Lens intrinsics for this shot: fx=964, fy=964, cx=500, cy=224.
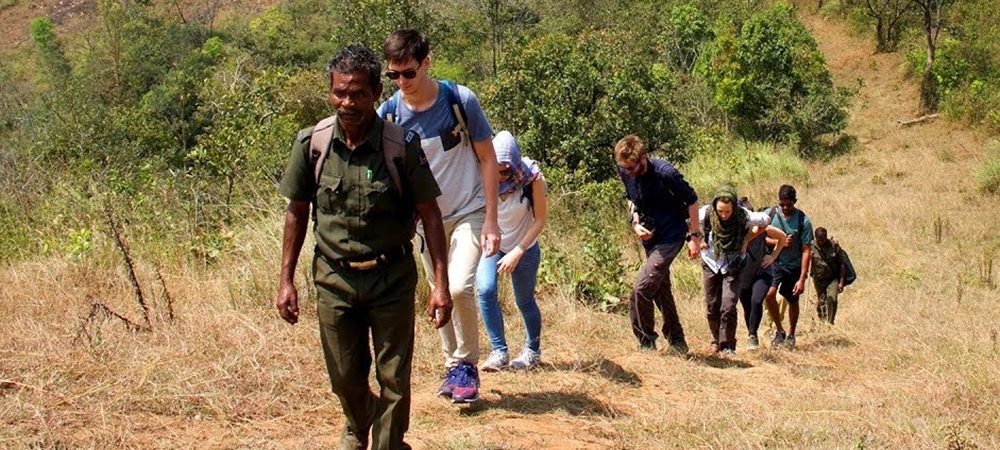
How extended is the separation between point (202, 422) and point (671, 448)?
1888 mm

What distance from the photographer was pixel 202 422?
3.90 metres

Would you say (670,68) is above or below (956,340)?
below

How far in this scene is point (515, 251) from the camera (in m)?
4.80

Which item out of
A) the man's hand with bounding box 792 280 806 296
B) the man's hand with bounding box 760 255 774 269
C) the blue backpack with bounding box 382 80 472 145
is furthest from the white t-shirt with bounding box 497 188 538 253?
the man's hand with bounding box 792 280 806 296

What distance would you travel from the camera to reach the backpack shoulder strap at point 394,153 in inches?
127

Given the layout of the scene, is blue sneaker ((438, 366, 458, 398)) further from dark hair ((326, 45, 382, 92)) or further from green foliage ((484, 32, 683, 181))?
green foliage ((484, 32, 683, 181))

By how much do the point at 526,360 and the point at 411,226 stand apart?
1.97 m

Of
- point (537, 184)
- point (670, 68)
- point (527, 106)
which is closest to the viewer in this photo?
point (537, 184)

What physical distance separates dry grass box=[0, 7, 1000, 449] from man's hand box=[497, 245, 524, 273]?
573 millimetres

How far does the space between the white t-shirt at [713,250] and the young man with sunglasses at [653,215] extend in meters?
0.83

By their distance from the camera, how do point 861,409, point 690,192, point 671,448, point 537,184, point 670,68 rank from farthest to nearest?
point 670,68
point 690,192
point 537,184
point 861,409
point 671,448

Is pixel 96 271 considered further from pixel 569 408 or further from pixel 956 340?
pixel 956 340

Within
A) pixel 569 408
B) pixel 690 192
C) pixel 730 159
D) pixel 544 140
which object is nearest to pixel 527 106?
pixel 544 140

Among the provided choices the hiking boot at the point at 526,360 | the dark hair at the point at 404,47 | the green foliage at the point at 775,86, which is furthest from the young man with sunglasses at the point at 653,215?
the green foliage at the point at 775,86
